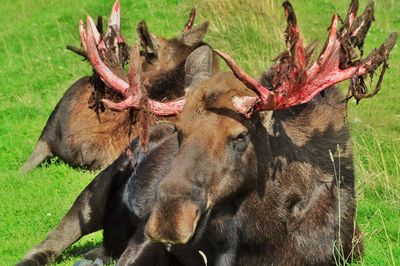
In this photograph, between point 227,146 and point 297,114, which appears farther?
point 297,114

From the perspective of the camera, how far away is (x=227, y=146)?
623 centimetres

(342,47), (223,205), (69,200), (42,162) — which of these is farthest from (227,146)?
(42,162)

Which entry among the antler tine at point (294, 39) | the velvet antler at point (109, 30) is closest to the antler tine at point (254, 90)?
the antler tine at point (294, 39)

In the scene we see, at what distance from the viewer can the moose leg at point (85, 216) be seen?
8891mm

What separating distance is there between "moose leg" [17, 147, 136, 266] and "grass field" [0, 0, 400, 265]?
20cm

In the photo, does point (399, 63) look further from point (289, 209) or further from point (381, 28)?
point (289, 209)

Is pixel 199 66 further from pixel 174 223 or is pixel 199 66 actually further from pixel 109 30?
pixel 174 223

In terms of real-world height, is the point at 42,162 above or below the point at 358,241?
below

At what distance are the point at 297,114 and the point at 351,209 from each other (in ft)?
2.63

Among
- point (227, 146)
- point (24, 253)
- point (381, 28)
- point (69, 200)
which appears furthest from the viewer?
point (381, 28)

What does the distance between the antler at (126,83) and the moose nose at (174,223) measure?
1.13 meters

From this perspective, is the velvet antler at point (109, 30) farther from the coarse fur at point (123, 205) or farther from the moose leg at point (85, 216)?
the moose leg at point (85, 216)

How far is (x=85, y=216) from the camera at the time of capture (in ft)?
29.4

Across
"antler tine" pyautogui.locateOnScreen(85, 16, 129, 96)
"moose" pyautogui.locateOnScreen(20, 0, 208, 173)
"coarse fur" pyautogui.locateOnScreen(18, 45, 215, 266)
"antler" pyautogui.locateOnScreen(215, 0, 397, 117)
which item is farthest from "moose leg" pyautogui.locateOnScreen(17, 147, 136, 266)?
"antler" pyautogui.locateOnScreen(215, 0, 397, 117)
